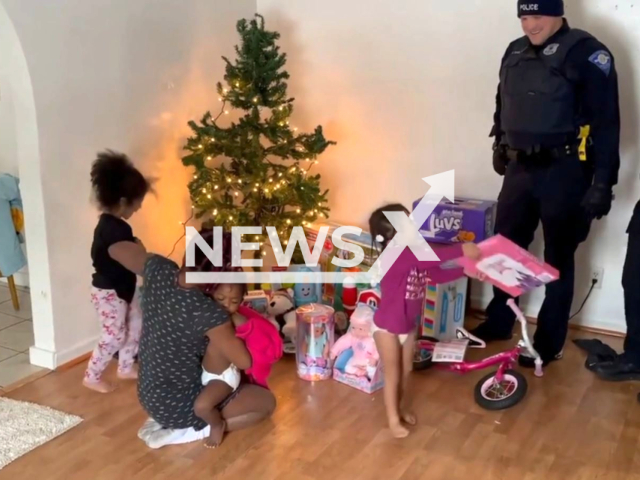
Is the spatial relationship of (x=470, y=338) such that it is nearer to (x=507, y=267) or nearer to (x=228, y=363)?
(x=507, y=267)

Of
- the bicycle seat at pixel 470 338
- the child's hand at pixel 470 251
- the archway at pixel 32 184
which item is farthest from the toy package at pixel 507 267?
the archway at pixel 32 184

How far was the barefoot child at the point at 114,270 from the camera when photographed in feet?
8.78

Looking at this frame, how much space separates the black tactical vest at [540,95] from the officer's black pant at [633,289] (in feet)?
1.62

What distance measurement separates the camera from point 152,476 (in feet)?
7.44

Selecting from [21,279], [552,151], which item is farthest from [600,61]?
[21,279]

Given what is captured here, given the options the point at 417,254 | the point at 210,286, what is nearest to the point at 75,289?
the point at 210,286

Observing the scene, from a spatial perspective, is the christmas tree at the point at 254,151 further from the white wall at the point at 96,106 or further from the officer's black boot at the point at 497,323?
the officer's black boot at the point at 497,323

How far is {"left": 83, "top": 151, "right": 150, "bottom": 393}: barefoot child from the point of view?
2.68m

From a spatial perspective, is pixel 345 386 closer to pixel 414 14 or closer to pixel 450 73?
pixel 450 73

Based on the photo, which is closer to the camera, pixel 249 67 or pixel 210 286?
pixel 210 286

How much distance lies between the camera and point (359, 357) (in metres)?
2.89

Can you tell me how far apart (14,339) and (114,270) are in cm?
93

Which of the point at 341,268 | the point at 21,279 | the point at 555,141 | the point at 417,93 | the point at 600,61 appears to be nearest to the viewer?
the point at 600,61

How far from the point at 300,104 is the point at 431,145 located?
0.85m
